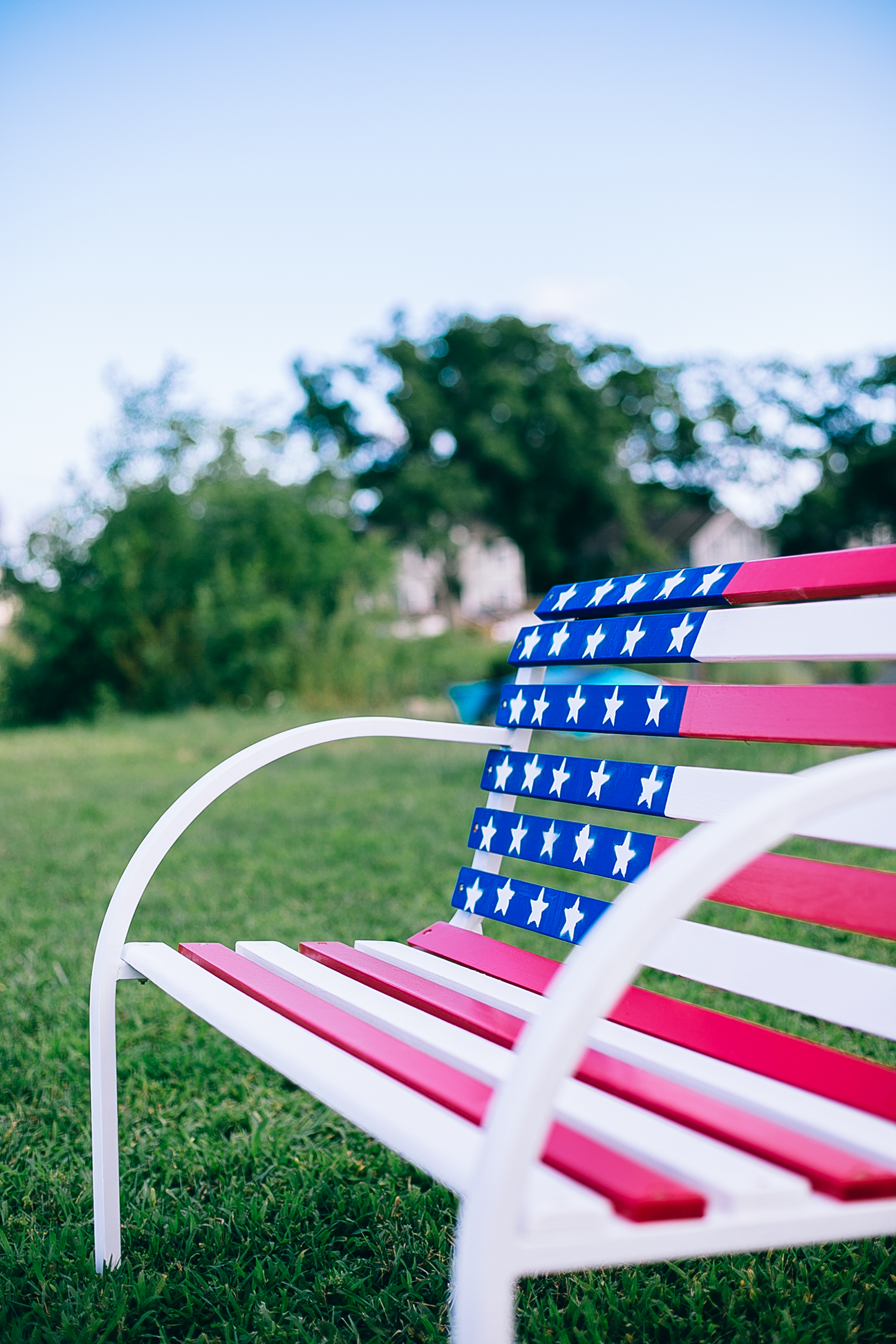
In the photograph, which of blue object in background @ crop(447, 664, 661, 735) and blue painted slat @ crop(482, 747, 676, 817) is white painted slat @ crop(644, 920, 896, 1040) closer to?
blue painted slat @ crop(482, 747, 676, 817)

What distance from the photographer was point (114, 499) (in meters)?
13.7

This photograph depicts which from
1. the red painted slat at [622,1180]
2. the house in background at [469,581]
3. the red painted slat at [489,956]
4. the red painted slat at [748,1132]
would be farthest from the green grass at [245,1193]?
the house in background at [469,581]

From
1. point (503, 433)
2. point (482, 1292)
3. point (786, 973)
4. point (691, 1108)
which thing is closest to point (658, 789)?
point (786, 973)

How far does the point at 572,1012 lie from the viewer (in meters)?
0.78

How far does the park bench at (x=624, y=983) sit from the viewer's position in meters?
0.79

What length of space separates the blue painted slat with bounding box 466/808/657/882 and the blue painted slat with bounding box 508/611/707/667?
11.6 inches

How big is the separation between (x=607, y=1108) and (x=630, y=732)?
858 millimetres

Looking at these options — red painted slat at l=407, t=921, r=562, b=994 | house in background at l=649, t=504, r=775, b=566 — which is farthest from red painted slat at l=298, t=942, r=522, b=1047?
house in background at l=649, t=504, r=775, b=566

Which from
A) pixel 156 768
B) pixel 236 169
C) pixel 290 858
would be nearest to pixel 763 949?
pixel 290 858

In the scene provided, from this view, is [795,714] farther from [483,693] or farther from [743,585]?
[483,693]

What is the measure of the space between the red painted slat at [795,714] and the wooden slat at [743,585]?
14cm

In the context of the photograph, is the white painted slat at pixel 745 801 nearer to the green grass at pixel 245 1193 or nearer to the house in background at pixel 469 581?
the green grass at pixel 245 1193

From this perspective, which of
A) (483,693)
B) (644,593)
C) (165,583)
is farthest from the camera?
(165,583)

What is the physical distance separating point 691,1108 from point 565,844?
0.73 m
